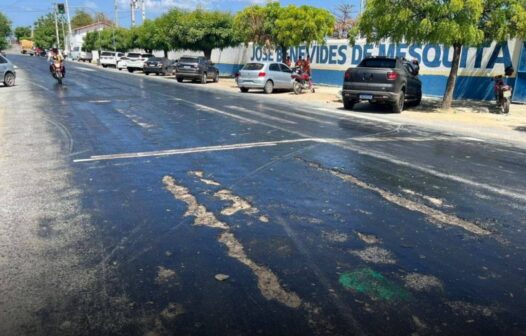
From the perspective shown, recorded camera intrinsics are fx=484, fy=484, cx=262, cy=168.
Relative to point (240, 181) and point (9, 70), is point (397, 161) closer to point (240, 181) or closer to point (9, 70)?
point (240, 181)

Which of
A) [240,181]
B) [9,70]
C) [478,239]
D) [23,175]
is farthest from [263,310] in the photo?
[9,70]

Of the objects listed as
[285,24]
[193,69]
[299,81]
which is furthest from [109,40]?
[299,81]

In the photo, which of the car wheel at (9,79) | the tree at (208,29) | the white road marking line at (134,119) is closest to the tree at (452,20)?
the white road marking line at (134,119)

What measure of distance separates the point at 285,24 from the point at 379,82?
13.5 m

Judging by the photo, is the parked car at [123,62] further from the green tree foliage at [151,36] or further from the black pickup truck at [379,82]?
the black pickup truck at [379,82]

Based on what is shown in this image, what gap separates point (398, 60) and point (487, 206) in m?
11.3

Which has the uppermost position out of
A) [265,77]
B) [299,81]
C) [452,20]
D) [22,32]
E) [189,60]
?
[22,32]

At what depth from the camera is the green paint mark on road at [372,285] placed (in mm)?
3557

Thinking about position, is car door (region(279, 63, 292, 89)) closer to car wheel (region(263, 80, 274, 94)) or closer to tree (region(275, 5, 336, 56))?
car wheel (region(263, 80, 274, 94))

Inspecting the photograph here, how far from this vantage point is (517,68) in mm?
18891

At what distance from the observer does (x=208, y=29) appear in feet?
122

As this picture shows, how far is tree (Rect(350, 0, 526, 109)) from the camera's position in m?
15.2

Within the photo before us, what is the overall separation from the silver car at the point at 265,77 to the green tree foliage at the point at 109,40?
41617 mm

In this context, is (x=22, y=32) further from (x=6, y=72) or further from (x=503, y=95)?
(x=503, y=95)
